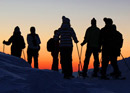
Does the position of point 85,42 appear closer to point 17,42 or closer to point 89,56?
point 89,56

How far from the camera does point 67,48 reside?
877 cm

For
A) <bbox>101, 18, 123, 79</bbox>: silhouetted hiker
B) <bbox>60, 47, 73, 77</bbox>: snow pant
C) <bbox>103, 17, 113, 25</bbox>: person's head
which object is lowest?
<bbox>60, 47, 73, 77</bbox>: snow pant

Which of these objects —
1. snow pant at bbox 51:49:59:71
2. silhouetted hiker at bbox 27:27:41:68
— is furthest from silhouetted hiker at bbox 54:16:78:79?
snow pant at bbox 51:49:59:71

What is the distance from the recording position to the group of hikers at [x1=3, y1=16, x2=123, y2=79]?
8.88 m

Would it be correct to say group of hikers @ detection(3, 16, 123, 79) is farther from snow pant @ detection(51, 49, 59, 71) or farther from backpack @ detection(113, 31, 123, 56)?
snow pant @ detection(51, 49, 59, 71)

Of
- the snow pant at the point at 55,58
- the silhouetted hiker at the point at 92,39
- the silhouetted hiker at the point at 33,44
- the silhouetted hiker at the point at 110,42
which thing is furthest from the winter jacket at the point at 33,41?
the silhouetted hiker at the point at 110,42

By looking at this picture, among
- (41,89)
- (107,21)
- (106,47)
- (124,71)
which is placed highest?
(107,21)

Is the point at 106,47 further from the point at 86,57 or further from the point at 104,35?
the point at 86,57

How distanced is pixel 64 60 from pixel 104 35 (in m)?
1.89

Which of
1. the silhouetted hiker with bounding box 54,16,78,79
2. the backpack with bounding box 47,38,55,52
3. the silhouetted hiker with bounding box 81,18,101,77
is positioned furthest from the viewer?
the backpack with bounding box 47,38,55,52

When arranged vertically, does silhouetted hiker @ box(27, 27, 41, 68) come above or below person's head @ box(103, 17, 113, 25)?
below

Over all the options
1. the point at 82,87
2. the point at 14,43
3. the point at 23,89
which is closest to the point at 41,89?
the point at 23,89

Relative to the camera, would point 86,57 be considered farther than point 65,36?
Yes

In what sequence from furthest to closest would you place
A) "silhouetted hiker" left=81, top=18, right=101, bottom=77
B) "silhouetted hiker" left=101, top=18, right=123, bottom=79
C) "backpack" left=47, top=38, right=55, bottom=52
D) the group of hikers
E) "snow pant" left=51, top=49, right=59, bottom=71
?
1. "snow pant" left=51, top=49, right=59, bottom=71
2. "backpack" left=47, top=38, right=55, bottom=52
3. "silhouetted hiker" left=81, top=18, right=101, bottom=77
4. "silhouetted hiker" left=101, top=18, right=123, bottom=79
5. the group of hikers
